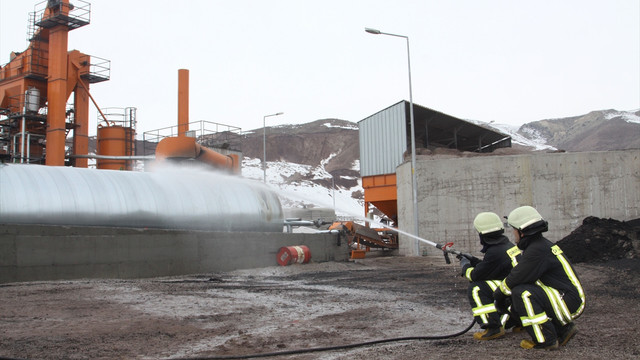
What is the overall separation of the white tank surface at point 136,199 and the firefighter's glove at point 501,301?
11.4 m

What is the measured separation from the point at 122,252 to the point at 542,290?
37.1 ft

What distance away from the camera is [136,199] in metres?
15.5

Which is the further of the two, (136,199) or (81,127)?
(81,127)

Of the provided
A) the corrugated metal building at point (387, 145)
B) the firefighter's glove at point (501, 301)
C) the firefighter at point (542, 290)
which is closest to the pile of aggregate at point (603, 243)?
the firefighter's glove at point (501, 301)

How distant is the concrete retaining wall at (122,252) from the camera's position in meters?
11.9

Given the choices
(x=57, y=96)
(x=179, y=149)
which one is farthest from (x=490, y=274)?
(x=57, y=96)

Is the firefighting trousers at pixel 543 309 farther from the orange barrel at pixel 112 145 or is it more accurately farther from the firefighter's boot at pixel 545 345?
the orange barrel at pixel 112 145

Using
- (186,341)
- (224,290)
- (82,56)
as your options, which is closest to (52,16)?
(82,56)

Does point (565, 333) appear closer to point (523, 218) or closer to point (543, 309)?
point (543, 309)

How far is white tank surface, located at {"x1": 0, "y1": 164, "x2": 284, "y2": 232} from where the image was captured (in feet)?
44.1

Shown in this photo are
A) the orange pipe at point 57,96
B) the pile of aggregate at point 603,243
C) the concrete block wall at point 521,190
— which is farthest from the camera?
the orange pipe at point 57,96

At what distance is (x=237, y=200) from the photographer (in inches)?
737

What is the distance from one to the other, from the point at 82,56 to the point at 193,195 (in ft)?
55.2

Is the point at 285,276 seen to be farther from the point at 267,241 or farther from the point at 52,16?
the point at 52,16
